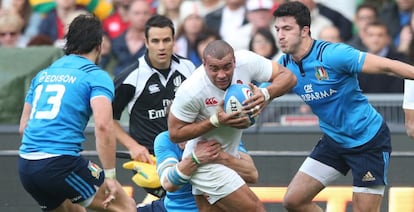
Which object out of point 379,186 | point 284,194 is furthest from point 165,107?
point 379,186

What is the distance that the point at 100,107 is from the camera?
8430 millimetres

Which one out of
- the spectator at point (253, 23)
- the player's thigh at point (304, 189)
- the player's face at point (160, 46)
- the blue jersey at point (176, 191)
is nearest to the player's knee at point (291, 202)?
the player's thigh at point (304, 189)

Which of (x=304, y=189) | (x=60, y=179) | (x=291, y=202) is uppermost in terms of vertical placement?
(x=60, y=179)

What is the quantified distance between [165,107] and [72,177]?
1.41 m

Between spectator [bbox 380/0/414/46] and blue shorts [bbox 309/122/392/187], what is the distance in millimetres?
3793

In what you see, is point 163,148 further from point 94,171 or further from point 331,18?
point 331,18

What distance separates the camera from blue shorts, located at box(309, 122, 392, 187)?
915cm

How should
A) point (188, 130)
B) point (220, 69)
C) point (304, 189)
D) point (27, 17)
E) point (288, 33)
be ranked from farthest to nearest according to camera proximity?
point (27, 17), point (304, 189), point (288, 33), point (188, 130), point (220, 69)

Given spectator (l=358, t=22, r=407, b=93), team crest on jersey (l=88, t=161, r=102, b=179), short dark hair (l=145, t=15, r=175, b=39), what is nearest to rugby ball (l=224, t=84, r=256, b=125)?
team crest on jersey (l=88, t=161, r=102, b=179)

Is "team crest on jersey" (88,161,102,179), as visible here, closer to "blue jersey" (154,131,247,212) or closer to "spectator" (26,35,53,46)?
"blue jersey" (154,131,247,212)

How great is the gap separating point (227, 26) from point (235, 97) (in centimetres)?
566

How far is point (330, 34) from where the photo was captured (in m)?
12.8

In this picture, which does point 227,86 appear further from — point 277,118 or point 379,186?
point 277,118

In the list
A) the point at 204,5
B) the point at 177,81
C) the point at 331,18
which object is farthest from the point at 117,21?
the point at 177,81
